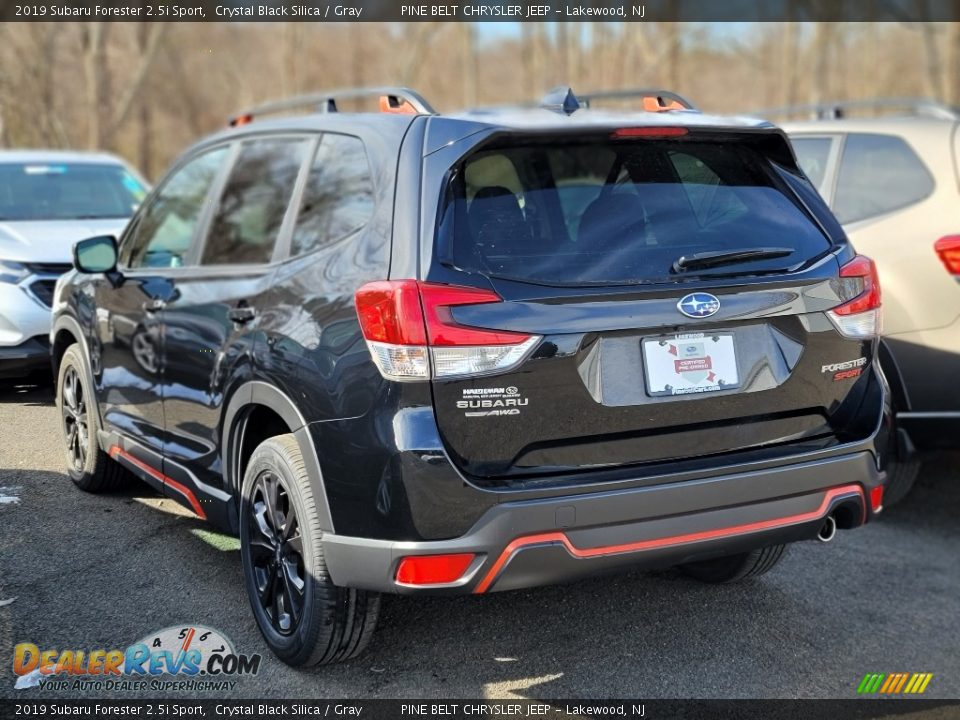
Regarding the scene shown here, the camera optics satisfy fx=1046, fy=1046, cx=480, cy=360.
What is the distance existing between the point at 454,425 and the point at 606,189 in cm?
100

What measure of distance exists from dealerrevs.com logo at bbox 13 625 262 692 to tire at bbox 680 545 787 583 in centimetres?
188

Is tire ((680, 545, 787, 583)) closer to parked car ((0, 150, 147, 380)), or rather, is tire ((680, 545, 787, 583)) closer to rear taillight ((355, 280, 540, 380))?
rear taillight ((355, 280, 540, 380))

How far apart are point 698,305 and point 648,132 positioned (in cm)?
60

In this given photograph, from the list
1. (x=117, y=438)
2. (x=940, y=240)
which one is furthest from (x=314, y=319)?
(x=940, y=240)

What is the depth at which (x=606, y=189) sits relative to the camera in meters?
3.37

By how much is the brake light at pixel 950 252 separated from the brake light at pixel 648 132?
2.31 metres

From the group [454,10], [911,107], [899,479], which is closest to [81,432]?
[899,479]

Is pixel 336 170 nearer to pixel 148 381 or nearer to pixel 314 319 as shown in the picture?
pixel 314 319

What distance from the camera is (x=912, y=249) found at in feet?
17.0

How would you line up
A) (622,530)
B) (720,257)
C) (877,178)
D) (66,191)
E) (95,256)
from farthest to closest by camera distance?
(66,191)
(877,178)
(95,256)
(720,257)
(622,530)

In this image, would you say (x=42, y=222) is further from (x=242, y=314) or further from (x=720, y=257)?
(x=720, y=257)

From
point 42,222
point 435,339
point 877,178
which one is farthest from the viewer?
point 42,222

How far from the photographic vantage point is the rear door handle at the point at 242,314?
361cm

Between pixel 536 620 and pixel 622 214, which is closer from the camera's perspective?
pixel 622 214
